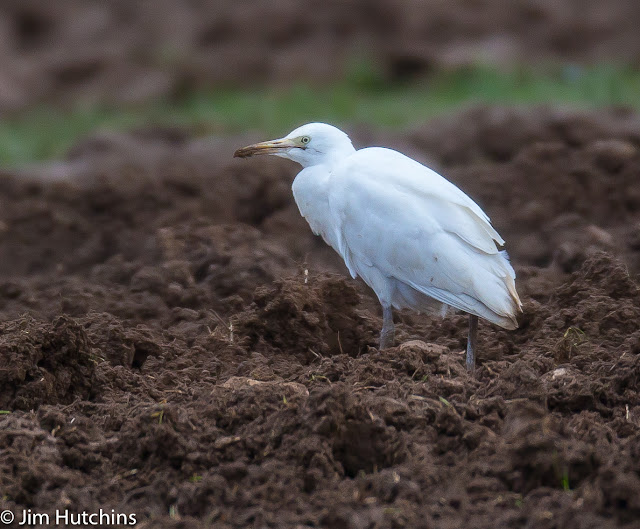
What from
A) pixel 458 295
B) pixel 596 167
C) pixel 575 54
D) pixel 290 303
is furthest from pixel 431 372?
pixel 575 54

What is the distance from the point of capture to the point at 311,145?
618cm

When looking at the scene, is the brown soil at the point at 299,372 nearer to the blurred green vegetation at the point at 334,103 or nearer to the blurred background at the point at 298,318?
the blurred background at the point at 298,318

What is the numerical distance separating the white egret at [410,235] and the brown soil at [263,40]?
10997mm

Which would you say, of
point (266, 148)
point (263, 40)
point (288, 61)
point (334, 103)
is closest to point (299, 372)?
point (266, 148)

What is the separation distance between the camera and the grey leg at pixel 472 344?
552cm

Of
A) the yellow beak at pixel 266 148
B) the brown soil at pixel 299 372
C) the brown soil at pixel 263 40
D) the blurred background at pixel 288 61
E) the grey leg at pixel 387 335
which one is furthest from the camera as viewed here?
the brown soil at pixel 263 40

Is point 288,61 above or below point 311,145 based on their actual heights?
below

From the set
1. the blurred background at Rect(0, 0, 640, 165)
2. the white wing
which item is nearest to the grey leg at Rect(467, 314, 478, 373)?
the white wing

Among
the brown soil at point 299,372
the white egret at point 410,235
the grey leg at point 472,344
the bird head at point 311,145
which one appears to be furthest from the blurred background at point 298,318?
the bird head at point 311,145

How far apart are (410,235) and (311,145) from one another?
89 cm

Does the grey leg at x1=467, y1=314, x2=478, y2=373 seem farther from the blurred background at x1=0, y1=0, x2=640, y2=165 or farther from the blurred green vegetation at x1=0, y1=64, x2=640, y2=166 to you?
the blurred background at x1=0, y1=0, x2=640, y2=165

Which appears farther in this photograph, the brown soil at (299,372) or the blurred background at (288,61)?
the blurred background at (288,61)

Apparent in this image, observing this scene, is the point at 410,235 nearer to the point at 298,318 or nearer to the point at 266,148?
the point at 298,318

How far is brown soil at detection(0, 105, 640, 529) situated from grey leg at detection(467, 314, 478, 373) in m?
0.08
